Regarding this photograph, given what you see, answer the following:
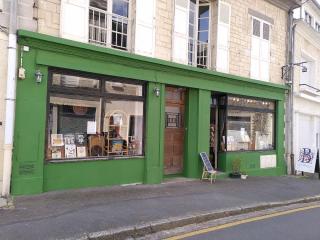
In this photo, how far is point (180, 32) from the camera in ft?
37.7

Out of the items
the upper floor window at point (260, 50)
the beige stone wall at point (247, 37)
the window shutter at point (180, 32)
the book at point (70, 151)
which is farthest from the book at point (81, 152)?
the upper floor window at point (260, 50)

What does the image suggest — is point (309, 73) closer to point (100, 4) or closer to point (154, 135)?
point (154, 135)

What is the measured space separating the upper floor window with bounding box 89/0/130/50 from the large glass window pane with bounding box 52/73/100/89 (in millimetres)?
970

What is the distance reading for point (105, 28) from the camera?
10.1m

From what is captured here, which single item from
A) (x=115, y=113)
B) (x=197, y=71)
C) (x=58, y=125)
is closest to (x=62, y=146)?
(x=58, y=125)

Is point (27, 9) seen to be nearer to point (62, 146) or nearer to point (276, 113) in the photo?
point (62, 146)

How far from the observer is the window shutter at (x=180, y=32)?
11.3 metres

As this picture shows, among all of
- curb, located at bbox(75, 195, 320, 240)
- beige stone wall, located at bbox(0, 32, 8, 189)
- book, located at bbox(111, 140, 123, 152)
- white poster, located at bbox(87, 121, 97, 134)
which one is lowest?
curb, located at bbox(75, 195, 320, 240)

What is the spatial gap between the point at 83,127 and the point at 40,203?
7.89 ft

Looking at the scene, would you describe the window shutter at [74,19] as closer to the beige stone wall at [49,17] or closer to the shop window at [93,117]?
the beige stone wall at [49,17]

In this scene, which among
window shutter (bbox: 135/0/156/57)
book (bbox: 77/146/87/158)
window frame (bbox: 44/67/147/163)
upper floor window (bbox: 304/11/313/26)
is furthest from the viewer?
upper floor window (bbox: 304/11/313/26)

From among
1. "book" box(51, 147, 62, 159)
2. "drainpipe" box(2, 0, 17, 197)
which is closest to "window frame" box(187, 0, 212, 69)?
"book" box(51, 147, 62, 159)

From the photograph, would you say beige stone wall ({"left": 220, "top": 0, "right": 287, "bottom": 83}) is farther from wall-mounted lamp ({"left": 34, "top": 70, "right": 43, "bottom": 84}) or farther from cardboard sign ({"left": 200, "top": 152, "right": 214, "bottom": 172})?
wall-mounted lamp ({"left": 34, "top": 70, "right": 43, "bottom": 84})

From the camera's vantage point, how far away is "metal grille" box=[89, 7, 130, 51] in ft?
32.3
